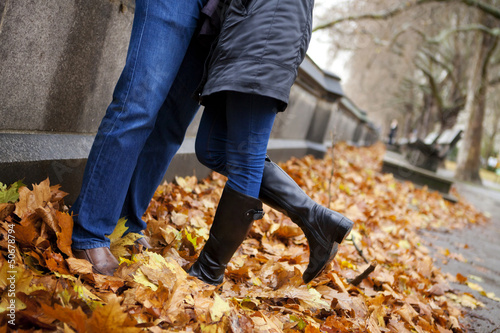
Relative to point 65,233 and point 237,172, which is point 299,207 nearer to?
point 237,172

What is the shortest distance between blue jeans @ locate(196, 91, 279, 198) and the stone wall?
27.5 inches

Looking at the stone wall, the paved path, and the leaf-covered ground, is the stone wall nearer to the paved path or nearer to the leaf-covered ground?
the leaf-covered ground

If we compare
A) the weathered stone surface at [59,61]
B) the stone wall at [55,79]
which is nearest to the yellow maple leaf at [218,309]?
the stone wall at [55,79]

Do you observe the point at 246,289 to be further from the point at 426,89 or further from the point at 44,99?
the point at 426,89

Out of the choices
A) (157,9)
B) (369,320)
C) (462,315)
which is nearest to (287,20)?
(157,9)

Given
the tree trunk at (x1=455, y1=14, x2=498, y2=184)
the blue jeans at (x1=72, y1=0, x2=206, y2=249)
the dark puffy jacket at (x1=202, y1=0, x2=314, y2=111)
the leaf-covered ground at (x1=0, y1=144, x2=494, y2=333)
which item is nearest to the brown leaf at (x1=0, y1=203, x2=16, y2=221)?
the leaf-covered ground at (x1=0, y1=144, x2=494, y2=333)

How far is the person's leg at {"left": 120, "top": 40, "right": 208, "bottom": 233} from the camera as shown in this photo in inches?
62.7

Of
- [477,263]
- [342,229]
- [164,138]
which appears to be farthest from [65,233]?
[477,263]

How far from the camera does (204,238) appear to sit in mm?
2047

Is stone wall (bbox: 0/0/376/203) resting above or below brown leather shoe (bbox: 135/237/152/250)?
above

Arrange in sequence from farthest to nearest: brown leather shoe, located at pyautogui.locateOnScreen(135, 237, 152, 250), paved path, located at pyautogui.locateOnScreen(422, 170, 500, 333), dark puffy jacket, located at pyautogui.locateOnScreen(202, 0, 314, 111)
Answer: paved path, located at pyautogui.locateOnScreen(422, 170, 500, 333) → brown leather shoe, located at pyautogui.locateOnScreen(135, 237, 152, 250) → dark puffy jacket, located at pyautogui.locateOnScreen(202, 0, 314, 111)

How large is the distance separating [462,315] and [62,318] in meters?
2.20

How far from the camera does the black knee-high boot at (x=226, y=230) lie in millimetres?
1481

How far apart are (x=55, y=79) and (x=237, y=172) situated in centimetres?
95
